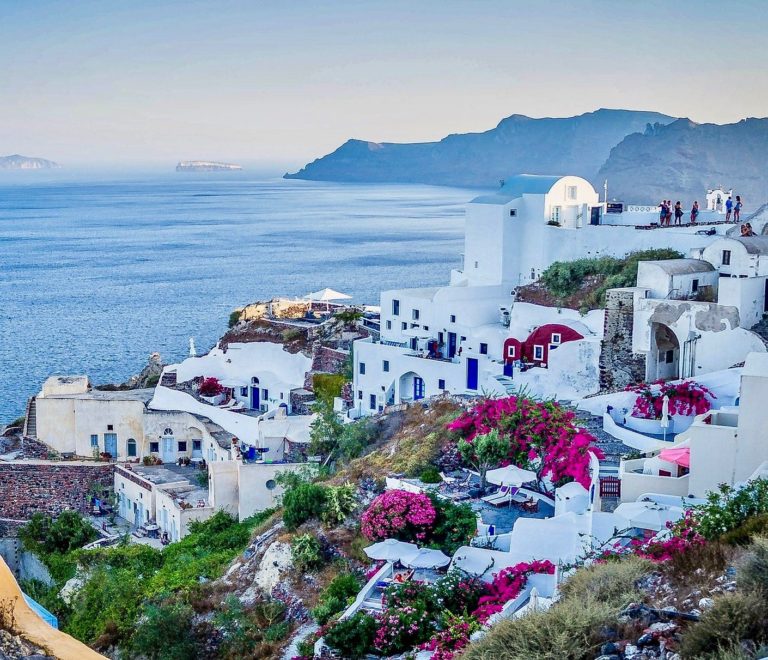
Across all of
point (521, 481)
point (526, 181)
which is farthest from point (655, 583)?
point (526, 181)

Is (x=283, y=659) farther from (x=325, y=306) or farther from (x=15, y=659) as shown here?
(x=325, y=306)

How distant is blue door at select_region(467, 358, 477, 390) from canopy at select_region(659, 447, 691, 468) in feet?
41.7

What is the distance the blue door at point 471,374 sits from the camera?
29328 mm

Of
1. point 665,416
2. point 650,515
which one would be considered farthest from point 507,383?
point 650,515

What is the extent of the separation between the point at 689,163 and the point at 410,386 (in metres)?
91.4

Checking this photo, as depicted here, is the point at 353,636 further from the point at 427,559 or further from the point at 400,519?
the point at 400,519

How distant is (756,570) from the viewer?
9.22 metres

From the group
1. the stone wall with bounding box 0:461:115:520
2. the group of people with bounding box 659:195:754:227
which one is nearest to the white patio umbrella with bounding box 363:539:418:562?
the stone wall with bounding box 0:461:115:520

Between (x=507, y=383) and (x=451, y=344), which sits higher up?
(x=451, y=344)

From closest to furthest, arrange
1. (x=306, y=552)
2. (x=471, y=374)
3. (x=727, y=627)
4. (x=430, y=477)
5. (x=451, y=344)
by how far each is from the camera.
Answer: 1. (x=727, y=627)
2. (x=306, y=552)
3. (x=430, y=477)
4. (x=471, y=374)
5. (x=451, y=344)

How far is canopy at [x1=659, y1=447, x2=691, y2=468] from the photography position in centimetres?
1612

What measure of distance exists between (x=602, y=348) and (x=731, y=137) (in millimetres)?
86414

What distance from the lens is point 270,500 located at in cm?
2688

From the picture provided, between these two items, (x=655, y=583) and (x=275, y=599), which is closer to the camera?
(x=655, y=583)
